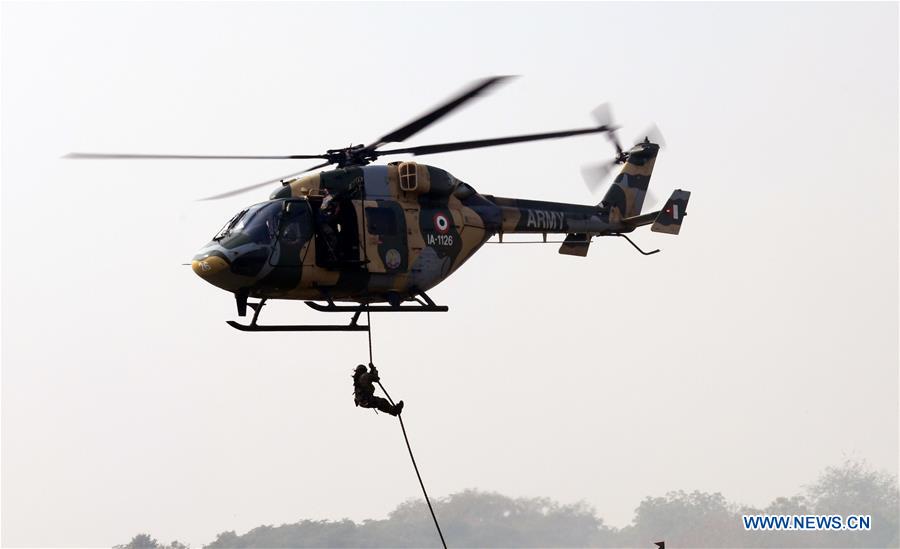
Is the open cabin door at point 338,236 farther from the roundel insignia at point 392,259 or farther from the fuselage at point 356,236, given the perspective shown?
the roundel insignia at point 392,259

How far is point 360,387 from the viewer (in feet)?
63.3

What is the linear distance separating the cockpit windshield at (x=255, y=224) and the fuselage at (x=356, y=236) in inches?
0.5

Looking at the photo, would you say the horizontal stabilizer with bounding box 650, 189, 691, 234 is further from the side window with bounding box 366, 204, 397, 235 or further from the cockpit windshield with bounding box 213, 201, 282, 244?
the cockpit windshield with bounding box 213, 201, 282, 244

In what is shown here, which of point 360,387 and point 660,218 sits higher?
point 660,218

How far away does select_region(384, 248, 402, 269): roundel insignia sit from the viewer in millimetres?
20000

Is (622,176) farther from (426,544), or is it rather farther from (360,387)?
(426,544)

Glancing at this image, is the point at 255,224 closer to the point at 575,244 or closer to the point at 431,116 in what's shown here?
the point at 431,116

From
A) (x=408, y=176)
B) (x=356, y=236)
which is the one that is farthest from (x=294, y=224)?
(x=408, y=176)

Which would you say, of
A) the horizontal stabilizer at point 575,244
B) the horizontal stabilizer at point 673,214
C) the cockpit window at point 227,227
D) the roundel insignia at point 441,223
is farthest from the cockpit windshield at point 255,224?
the horizontal stabilizer at point 673,214

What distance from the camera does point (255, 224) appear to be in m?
19.0

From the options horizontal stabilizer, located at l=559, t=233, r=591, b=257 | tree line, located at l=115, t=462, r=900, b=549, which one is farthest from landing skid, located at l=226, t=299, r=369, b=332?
tree line, located at l=115, t=462, r=900, b=549

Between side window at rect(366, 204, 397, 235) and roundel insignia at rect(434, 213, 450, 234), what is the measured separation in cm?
Answer: 80

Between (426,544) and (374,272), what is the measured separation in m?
31.4

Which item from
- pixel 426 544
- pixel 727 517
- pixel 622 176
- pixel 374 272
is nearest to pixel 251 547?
pixel 426 544
